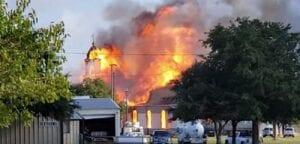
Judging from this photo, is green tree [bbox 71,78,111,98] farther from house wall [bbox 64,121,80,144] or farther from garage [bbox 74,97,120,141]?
house wall [bbox 64,121,80,144]

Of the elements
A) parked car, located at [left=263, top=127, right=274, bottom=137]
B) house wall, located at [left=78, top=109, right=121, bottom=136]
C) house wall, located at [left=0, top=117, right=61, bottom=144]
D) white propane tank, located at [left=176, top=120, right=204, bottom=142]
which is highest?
house wall, located at [left=78, top=109, right=121, bottom=136]

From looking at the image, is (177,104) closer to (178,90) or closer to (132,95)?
(178,90)

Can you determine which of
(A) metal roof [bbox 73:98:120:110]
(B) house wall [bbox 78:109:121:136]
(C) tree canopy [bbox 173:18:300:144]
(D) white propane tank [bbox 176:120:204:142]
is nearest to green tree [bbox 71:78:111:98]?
(D) white propane tank [bbox 176:120:204:142]

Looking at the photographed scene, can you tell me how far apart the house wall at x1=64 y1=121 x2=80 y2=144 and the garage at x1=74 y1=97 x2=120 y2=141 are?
8888 mm

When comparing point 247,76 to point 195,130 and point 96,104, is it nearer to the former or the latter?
point 96,104

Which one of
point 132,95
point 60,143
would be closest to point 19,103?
point 60,143

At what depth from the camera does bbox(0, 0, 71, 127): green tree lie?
50.2 ft

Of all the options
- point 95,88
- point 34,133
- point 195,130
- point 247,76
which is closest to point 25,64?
point 34,133

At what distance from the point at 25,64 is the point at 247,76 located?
1409 inches

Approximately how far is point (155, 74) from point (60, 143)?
89.8m

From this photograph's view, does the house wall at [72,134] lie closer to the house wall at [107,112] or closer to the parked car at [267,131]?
the house wall at [107,112]

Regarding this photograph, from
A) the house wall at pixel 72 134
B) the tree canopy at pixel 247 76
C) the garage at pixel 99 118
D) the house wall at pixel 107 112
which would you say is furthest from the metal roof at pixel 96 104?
the tree canopy at pixel 247 76

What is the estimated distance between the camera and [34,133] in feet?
A: 147

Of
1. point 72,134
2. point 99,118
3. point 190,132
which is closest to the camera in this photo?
point 72,134
